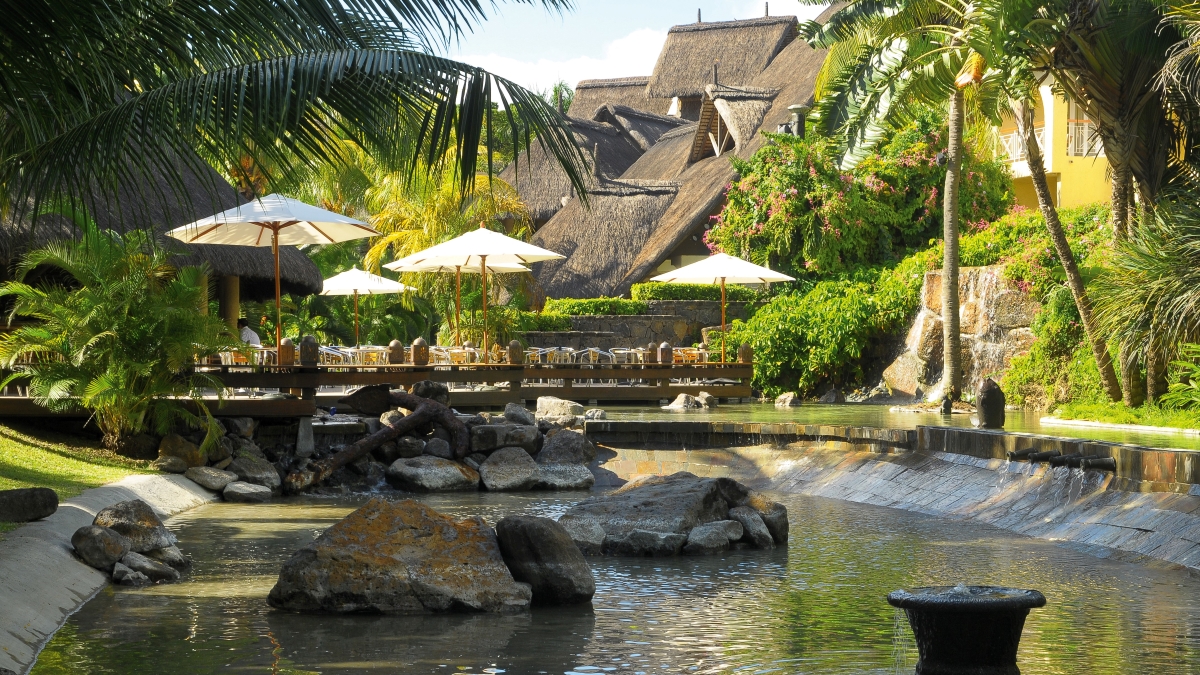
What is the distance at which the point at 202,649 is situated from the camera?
685 cm

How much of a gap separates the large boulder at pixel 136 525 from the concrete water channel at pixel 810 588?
1.23 feet

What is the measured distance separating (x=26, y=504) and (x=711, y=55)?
39.5 metres

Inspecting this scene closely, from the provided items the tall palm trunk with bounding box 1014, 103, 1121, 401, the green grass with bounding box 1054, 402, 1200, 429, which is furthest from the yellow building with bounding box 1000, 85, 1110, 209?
the green grass with bounding box 1054, 402, 1200, 429

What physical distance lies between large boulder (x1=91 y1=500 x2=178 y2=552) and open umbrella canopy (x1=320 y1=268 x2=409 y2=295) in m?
15.6

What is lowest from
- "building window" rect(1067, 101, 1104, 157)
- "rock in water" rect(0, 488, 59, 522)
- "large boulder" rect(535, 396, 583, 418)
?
"rock in water" rect(0, 488, 59, 522)

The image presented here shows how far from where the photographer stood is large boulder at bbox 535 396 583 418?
61.8 feet

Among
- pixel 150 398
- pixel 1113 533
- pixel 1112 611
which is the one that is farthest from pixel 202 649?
pixel 150 398

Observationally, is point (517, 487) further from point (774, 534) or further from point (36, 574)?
point (36, 574)

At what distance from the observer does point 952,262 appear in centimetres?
2034

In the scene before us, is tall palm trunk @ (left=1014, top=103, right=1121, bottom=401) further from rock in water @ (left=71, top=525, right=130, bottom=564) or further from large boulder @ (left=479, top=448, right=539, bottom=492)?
rock in water @ (left=71, top=525, right=130, bottom=564)

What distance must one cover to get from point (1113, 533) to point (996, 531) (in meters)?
1.25

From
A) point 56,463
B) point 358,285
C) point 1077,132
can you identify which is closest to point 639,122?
point 1077,132

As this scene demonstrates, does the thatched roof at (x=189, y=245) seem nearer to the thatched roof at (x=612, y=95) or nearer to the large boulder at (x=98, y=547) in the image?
the large boulder at (x=98, y=547)

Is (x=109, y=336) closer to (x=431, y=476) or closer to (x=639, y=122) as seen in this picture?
(x=431, y=476)
